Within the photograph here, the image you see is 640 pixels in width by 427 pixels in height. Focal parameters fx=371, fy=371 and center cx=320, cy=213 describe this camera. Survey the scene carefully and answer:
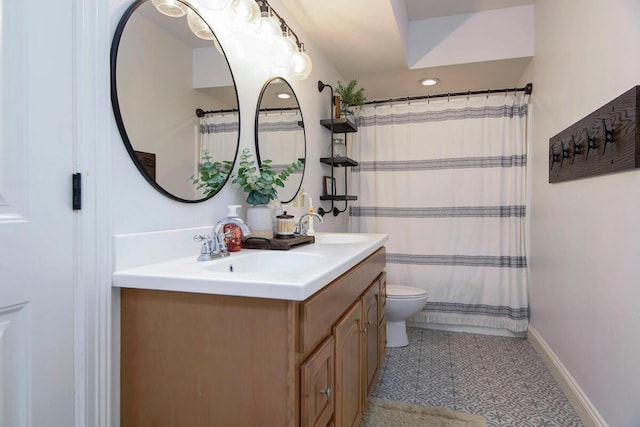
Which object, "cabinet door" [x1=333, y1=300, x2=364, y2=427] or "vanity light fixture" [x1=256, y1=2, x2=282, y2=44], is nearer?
"cabinet door" [x1=333, y1=300, x2=364, y2=427]

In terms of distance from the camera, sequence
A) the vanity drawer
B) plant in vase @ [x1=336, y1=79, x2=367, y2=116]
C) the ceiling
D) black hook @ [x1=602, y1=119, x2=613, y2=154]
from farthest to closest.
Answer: plant in vase @ [x1=336, y1=79, x2=367, y2=116]
the ceiling
black hook @ [x1=602, y1=119, x2=613, y2=154]
the vanity drawer

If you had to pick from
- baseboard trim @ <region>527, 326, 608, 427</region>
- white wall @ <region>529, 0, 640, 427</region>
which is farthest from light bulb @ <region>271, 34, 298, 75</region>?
baseboard trim @ <region>527, 326, 608, 427</region>

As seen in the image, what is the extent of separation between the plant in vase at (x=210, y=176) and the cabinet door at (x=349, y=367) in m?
0.70

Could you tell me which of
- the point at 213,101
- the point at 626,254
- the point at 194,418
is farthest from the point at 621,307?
the point at 213,101

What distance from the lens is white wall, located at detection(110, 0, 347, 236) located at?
3.38 ft

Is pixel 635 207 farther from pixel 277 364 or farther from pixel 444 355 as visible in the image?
pixel 444 355

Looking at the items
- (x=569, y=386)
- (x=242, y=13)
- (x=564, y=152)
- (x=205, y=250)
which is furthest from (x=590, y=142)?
(x=205, y=250)

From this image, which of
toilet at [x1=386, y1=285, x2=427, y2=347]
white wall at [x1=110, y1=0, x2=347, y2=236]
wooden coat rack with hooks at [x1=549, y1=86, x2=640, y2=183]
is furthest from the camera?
toilet at [x1=386, y1=285, x2=427, y2=347]

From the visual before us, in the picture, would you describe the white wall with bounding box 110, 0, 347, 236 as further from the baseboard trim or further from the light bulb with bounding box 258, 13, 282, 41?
the baseboard trim

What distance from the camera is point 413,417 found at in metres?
1.81

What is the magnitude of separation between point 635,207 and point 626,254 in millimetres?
191

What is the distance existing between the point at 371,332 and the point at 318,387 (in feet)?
2.63

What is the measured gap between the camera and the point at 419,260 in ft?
10.1

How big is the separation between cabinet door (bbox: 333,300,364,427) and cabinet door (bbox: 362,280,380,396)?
4.4 inches
